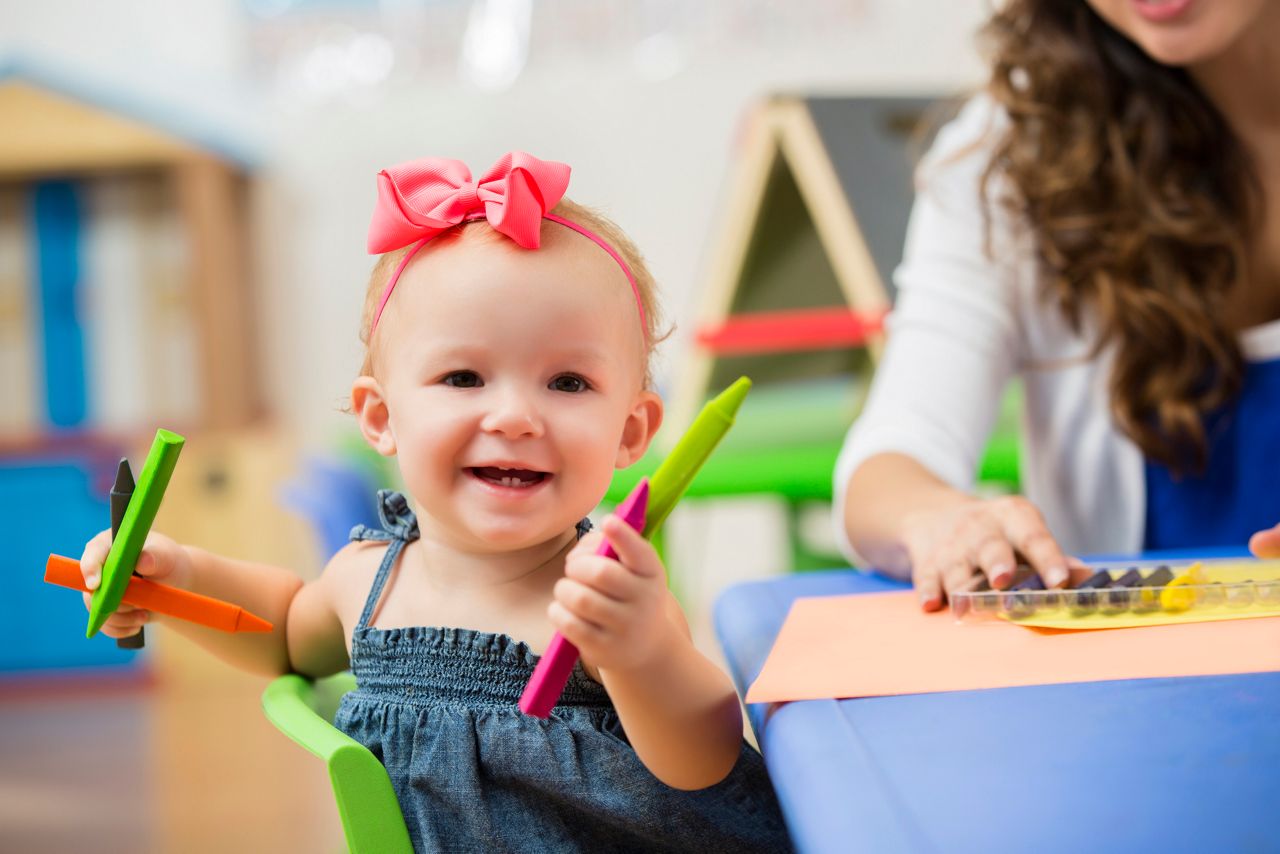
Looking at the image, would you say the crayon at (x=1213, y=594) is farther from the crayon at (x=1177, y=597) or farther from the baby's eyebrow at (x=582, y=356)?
the baby's eyebrow at (x=582, y=356)

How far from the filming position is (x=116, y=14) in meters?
3.38

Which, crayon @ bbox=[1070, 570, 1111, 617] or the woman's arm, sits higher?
crayon @ bbox=[1070, 570, 1111, 617]

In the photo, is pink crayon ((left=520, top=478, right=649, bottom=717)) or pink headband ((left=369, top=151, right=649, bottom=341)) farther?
pink headband ((left=369, top=151, right=649, bottom=341))

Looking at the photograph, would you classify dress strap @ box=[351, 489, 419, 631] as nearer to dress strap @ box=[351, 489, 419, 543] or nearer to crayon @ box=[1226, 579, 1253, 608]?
dress strap @ box=[351, 489, 419, 543]

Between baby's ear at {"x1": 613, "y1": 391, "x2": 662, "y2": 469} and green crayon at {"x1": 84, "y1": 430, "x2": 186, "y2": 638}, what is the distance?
0.77ft

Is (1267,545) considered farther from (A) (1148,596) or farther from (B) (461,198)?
(B) (461,198)

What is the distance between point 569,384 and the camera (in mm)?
628

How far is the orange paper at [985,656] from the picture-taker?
1.70 feet

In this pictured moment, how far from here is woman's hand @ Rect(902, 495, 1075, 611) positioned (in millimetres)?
671

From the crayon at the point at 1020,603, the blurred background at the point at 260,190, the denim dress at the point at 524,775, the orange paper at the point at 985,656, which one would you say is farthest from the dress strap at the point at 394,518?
the blurred background at the point at 260,190

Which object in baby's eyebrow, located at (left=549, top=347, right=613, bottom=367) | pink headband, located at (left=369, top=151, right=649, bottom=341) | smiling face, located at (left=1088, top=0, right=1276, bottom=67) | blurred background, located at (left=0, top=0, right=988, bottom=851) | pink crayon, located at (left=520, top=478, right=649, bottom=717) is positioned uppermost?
smiling face, located at (left=1088, top=0, right=1276, bottom=67)

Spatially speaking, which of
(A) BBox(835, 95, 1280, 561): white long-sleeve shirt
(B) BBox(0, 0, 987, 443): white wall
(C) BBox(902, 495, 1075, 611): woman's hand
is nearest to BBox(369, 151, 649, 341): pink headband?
(C) BBox(902, 495, 1075, 611): woman's hand

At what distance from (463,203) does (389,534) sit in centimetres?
21

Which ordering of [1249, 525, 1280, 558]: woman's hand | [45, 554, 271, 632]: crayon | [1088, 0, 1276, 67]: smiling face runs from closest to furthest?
[45, 554, 271, 632]: crayon < [1249, 525, 1280, 558]: woman's hand < [1088, 0, 1276, 67]: smiling face
